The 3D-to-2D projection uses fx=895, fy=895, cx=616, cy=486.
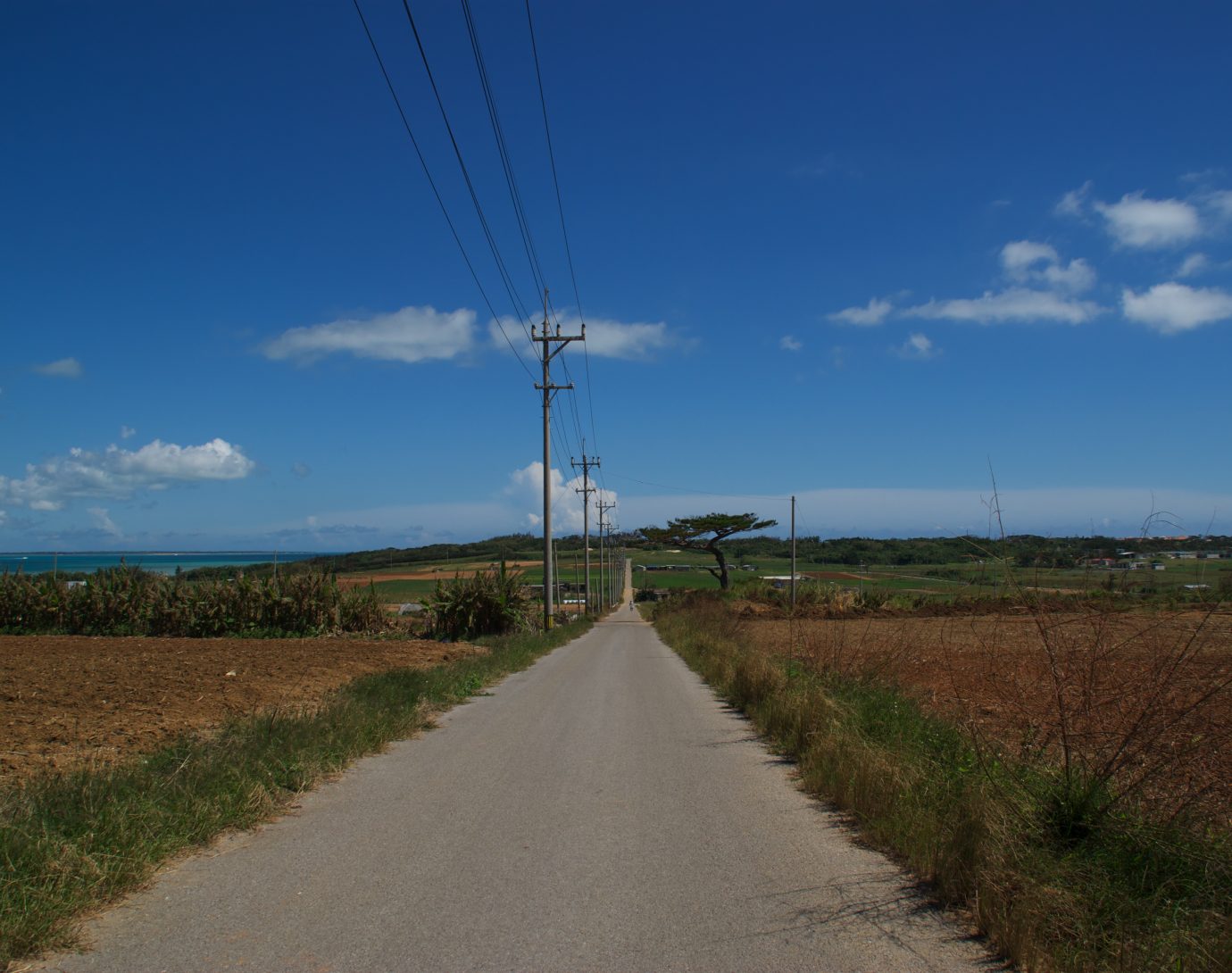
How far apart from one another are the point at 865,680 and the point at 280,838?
8.51 metres

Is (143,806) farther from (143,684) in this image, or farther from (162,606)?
(162,606)

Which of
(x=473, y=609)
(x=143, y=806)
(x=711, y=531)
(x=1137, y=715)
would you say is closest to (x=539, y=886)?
(x=143, y=806)

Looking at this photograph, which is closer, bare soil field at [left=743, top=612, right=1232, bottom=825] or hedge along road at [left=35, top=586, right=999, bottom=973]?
hedge along road at [left=35, top=586, right=999, bottom=973]

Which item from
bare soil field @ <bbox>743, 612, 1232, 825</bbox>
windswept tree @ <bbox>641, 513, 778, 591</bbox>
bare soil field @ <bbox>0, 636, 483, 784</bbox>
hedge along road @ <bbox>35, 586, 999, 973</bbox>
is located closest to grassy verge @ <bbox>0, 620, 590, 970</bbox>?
hedge along road @ <bbox>35, 586, 999, 973</bbox>

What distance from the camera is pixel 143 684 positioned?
650 inches

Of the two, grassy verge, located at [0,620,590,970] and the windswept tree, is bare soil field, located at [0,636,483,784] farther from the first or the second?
the windswept tree

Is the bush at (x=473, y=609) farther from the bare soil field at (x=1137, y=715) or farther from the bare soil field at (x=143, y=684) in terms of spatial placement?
the bare soil field at (x=1137, y=715)

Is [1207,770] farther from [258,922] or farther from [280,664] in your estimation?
[280,664]

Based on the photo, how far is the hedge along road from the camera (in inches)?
179

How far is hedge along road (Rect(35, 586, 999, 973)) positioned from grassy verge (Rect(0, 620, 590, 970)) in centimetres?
21

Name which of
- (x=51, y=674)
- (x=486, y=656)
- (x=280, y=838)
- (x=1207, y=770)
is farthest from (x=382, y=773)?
(x=486, y=656)

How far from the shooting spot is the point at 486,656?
23.1 meters

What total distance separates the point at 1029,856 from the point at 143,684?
51.9 ft

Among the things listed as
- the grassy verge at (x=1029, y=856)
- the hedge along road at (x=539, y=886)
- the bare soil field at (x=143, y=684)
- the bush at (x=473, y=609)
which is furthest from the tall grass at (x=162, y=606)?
the grassy verge at (x=1029, y=856)
